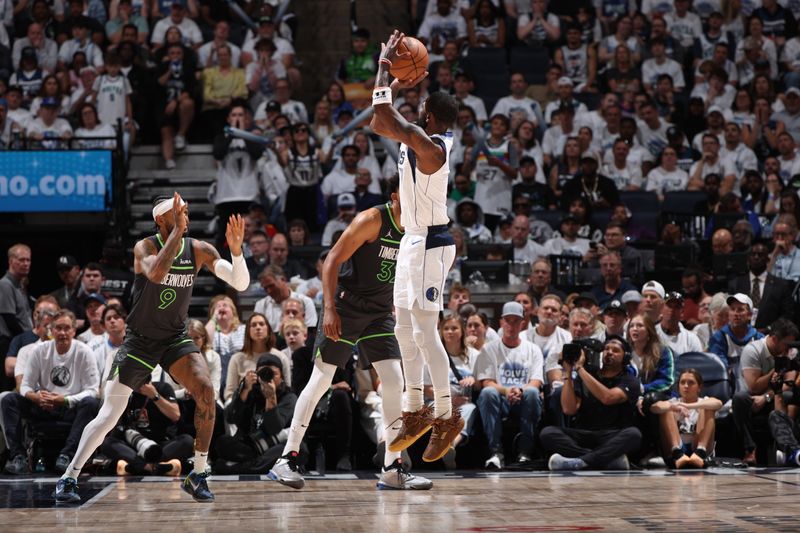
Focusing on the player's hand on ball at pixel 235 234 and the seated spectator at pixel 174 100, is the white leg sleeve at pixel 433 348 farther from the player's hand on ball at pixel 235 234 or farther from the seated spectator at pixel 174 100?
the seated spectator at pixel 174 100

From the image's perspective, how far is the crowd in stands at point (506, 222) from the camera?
10.3 m

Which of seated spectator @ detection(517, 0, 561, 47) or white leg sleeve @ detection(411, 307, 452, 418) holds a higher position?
seated spectator @ detection(517, 0, 561, 47)

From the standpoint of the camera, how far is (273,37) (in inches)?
651

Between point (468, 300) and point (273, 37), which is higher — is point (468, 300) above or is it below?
below

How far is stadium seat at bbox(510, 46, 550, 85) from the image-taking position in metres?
16.9

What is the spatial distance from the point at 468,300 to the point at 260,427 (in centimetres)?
264

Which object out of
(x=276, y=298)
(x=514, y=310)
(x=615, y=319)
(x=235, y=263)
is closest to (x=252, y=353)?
(x=276, y=298)

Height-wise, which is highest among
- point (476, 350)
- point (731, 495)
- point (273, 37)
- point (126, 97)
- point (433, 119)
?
point (273, 37)

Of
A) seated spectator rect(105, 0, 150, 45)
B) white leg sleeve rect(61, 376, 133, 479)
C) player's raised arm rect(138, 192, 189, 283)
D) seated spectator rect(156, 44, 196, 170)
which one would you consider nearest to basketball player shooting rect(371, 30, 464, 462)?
player's raised arm rect(138, 192, 189, 283)

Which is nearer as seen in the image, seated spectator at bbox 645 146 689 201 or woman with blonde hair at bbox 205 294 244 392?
woman with blonde hair at bbox 205 294 244 392

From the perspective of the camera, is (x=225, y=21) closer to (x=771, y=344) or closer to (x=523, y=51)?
(x=523, y=51)

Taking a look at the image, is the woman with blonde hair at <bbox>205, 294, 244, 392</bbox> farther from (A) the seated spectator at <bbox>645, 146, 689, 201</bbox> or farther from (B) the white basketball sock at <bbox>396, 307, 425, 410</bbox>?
(A) the seated spectator at <bbox>645, 146, 689, 201</bbox>

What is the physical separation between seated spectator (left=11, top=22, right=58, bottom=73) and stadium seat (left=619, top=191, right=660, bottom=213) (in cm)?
779

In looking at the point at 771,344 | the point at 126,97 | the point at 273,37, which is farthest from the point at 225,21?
the point at 771,344
